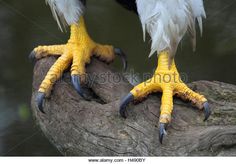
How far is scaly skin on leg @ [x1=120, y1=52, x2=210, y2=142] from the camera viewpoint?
3.30m

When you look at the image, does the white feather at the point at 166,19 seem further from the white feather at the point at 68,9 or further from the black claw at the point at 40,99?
the black claw at the point at 40,99

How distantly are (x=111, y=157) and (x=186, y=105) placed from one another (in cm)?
48

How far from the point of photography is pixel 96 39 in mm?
5457

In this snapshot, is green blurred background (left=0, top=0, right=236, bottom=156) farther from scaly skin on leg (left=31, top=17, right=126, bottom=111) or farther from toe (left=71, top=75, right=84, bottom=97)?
toe (left=71, top=75, right=84, bottom=97)

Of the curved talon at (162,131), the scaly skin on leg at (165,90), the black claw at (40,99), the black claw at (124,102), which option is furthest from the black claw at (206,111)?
the black claw at (40,99)

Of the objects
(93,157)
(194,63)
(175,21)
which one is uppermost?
(175,21)

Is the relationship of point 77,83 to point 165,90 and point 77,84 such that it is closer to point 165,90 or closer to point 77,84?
point 77,84

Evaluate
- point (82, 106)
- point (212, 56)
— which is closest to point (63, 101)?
point (82, 106)

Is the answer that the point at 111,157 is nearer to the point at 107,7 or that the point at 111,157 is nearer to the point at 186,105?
the point at 186,105

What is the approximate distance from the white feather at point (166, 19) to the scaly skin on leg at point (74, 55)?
0.38m

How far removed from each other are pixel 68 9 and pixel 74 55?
10.5 inches

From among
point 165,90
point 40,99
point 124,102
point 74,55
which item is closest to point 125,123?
point 124,102

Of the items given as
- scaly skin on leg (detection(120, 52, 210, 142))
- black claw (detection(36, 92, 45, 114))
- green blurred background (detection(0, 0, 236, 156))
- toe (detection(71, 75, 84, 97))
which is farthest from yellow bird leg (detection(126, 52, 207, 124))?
green blurred background (detection(0, 0, 236, 156))

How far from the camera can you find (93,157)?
3.27 m
